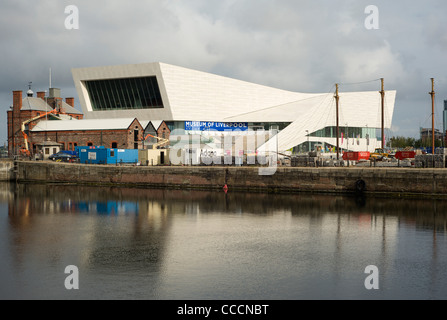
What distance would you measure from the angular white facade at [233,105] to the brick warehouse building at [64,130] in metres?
6.88

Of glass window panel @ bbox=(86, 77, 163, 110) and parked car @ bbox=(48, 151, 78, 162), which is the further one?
glass window panel @ bbox=(86, 77, 163, 110)

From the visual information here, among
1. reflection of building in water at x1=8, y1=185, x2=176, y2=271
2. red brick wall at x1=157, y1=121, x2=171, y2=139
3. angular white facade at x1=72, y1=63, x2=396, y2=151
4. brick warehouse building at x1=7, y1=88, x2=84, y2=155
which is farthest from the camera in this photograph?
angular white facade at x1=72, y1=63, x2=396, y2=151

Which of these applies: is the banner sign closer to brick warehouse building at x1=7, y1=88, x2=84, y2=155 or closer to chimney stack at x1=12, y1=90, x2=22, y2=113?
brick warehouse building at x1=7, y1=88, x2=84, y2=155

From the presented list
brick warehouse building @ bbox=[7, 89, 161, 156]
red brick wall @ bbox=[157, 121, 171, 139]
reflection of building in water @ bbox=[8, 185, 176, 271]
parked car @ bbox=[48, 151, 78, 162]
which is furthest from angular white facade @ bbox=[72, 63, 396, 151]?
reflection of building in water @ bbox=[8, 185, 176, 271]

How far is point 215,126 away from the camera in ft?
297

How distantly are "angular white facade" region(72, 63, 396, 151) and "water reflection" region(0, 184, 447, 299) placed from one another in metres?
42.4

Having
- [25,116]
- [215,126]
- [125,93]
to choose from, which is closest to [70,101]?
[25,116]

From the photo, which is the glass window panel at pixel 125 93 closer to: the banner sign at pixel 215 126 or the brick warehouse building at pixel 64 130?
the banner sign at pixel 215 126

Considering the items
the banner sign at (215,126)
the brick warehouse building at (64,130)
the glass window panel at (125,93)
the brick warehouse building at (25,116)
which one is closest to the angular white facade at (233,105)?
the banner sign at (215,126)

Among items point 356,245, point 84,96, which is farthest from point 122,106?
point 356,245

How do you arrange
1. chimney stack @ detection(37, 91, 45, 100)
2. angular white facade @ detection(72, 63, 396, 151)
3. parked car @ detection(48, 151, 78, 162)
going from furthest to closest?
chimney stack @ detection(37, 91, 45, 100)
angular white facade @ detection(72, 63, 396, 151)
parked car @ detection(48, 151, 78, 162)

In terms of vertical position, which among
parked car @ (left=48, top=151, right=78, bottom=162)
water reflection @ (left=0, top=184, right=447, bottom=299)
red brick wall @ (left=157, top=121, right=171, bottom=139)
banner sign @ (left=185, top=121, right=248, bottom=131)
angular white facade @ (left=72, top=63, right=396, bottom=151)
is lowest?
water reflection @ (left=0, top=184, right=447, bottom=299)

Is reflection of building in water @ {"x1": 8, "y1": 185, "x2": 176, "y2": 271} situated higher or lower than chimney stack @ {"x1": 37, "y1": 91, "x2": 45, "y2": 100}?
lower

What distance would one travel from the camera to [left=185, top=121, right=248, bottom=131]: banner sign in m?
86.6
